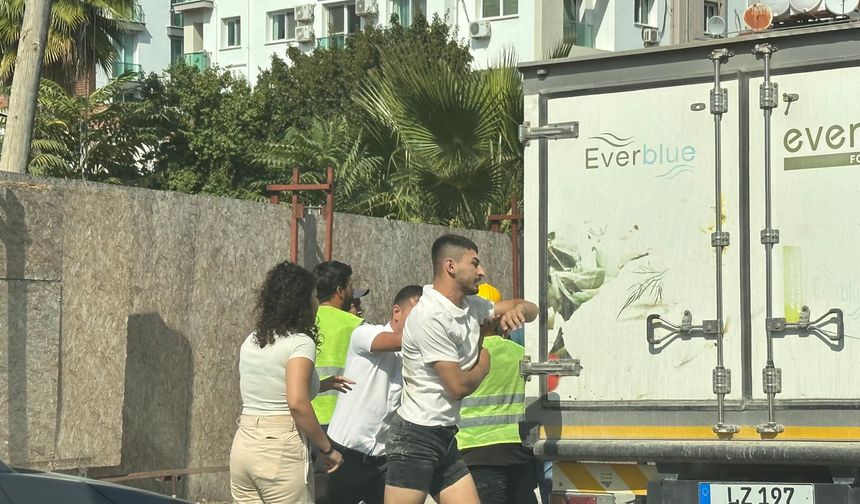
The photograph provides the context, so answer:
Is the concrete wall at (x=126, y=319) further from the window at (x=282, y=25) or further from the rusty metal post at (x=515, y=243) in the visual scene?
the window at (x=282, y=25)

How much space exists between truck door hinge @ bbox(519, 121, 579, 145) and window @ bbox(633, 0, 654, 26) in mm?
37946

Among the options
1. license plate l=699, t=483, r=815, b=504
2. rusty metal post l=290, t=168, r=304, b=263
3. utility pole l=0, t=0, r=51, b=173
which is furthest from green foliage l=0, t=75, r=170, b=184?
license plate l=699, t=483, r=815, b=504

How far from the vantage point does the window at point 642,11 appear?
145 feet

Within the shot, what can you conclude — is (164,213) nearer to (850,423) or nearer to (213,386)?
(213,386)

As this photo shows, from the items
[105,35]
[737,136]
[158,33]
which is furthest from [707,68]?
[158,33]

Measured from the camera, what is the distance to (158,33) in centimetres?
5678

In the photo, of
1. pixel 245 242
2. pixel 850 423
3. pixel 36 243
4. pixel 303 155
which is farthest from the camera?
pixel 303 155

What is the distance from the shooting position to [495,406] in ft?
26.0

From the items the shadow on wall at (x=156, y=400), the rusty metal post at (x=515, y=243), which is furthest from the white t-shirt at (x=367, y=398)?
the rusty metal post at (x=515, y=243)

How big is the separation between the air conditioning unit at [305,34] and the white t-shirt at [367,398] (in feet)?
132

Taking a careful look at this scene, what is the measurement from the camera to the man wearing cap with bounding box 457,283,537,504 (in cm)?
791

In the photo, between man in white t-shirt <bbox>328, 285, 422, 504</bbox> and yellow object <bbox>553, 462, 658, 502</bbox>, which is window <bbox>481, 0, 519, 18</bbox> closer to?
man in white t-shirt <bbox>328, 285, 422, 504</bbox>

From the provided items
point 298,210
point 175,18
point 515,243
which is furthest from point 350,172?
point 175,18

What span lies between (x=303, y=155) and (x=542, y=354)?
16.4 metres
